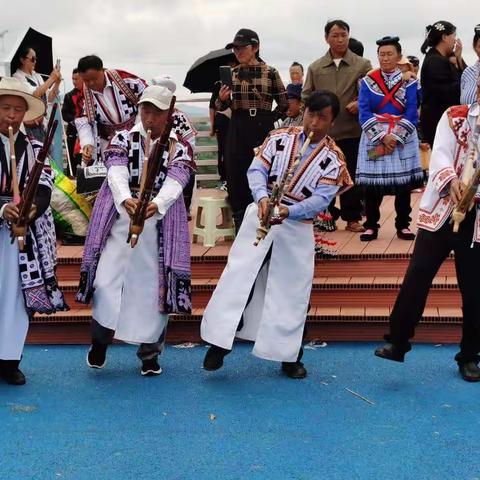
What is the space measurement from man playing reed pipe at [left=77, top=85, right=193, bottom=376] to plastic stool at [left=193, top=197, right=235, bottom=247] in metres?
1.95

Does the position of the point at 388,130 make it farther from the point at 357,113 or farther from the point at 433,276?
the point at 433,276

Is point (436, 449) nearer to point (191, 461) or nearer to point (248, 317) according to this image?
point (191, 461)

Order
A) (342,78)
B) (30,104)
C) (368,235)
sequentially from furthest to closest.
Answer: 1. (342,78)
2. (368,235)
3. (30,104)

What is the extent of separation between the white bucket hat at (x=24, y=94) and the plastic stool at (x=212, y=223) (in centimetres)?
230

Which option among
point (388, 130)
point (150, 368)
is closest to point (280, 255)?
point (150, 368)

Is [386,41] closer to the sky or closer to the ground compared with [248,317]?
closer to the sky

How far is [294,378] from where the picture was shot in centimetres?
586

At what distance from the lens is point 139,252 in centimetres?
574

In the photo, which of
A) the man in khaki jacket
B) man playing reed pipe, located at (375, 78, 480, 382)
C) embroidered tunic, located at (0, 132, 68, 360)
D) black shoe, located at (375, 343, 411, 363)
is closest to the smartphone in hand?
the man in khaki jacket

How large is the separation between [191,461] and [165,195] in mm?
1691

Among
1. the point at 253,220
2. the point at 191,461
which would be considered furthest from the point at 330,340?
the point at 191,461

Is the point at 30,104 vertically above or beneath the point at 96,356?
above

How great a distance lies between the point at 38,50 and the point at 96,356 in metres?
5.24

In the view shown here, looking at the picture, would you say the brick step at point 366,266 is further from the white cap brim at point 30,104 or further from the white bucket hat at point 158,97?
the white cap brim at point 30,104
